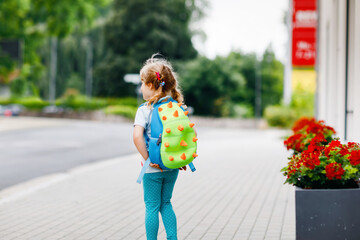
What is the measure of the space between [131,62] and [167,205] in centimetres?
5054

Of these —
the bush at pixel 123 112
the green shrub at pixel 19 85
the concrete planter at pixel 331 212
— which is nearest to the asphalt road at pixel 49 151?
the concrete planter at pixel 331 212

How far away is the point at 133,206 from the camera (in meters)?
7.32

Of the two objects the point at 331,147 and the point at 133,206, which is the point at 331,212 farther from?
the point at 133,206

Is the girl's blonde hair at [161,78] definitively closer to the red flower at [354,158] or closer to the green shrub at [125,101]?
the red flower at [354,158]

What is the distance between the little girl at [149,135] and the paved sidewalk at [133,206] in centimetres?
116

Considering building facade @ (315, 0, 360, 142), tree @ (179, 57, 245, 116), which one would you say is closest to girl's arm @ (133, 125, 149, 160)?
building facade @ (315, 0, 360, 142)

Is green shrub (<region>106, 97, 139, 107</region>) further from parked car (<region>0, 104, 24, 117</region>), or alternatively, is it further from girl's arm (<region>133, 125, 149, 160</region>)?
girl's arm (<region>133, 125, 149, 160</region>)

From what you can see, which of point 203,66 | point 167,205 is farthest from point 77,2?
point 167,205

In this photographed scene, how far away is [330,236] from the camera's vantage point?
405 cm

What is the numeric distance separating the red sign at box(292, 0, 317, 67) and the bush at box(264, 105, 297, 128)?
16.0ft

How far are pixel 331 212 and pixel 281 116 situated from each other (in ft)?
82.5

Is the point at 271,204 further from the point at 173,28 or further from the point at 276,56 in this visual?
the point at 276,56

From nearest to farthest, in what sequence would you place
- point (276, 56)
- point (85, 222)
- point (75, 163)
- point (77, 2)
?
point (85, 222)
point (75, 163)
point (77, 2)
point (276, 56)

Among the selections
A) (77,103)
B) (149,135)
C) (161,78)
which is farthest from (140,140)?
(77,103)
